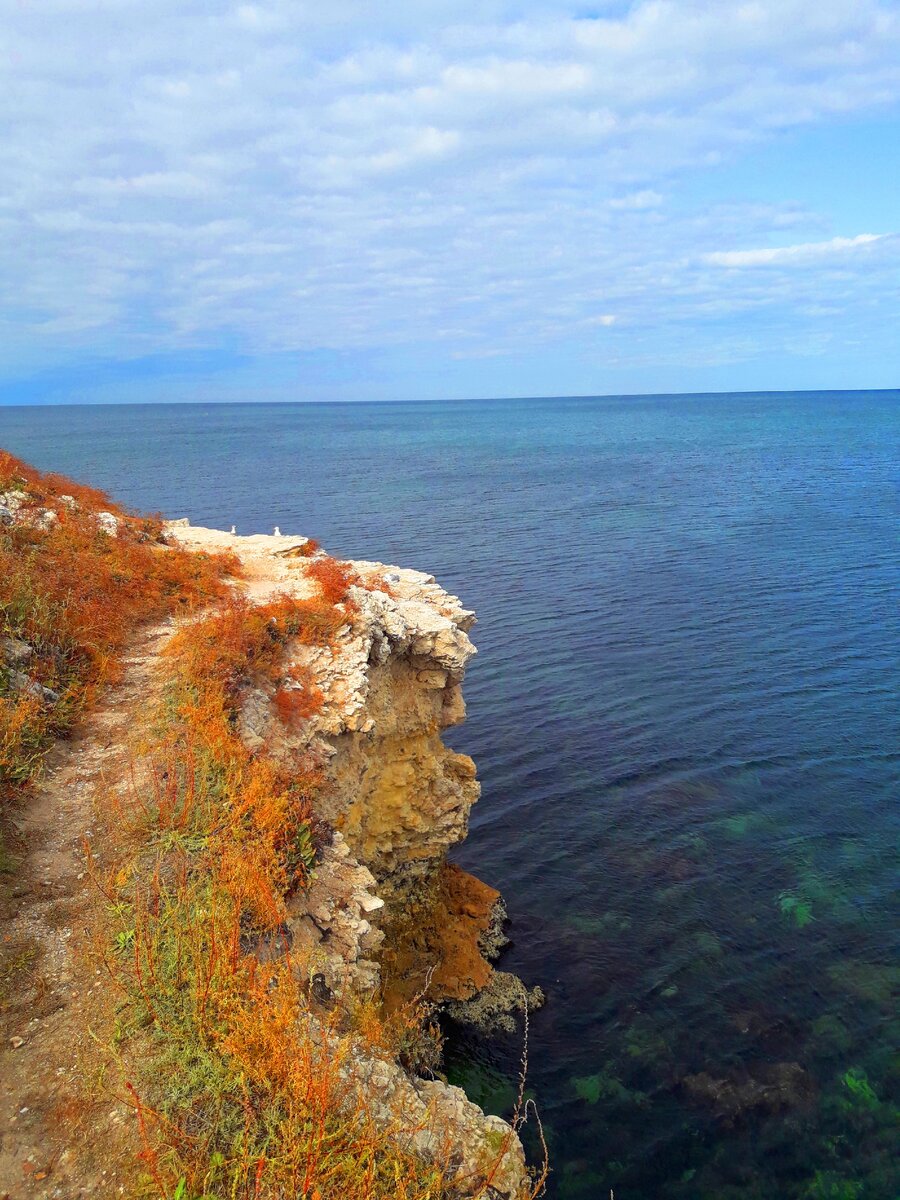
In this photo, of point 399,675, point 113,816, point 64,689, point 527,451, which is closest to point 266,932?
point 113,816

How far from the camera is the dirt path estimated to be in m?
6.29

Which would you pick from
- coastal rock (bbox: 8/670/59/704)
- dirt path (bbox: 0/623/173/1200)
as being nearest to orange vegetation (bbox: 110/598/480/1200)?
dirt path (bbox: 0/623/173/1200)

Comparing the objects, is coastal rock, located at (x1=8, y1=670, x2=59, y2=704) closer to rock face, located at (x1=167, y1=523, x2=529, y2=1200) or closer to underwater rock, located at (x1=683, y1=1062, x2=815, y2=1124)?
rock face, located at (x1=167, y1=523, x2=529, y2=1200)

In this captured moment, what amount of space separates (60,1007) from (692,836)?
765 inches

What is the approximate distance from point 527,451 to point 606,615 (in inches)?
3831

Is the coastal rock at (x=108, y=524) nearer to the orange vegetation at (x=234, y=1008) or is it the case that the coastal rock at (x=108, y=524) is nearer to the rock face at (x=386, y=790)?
the rock face at (x=386, y=790)

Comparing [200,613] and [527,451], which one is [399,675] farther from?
[527,451]

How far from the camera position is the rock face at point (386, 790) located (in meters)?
11.1

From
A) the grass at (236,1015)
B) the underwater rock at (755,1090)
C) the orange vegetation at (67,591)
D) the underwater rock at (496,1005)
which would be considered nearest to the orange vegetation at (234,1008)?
the grass at (236,1015)

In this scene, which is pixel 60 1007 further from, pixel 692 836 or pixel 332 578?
pixel 692 836

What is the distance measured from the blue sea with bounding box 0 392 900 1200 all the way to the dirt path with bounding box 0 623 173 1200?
35.3 ft

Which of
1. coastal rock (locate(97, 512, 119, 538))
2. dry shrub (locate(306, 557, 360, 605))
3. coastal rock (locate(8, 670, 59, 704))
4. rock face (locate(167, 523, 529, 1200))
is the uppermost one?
coastal rock (locate(97, 512, 119, 538))

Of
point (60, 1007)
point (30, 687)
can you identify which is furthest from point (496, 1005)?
point (30, 687)

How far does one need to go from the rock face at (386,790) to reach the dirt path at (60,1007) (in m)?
2.45
